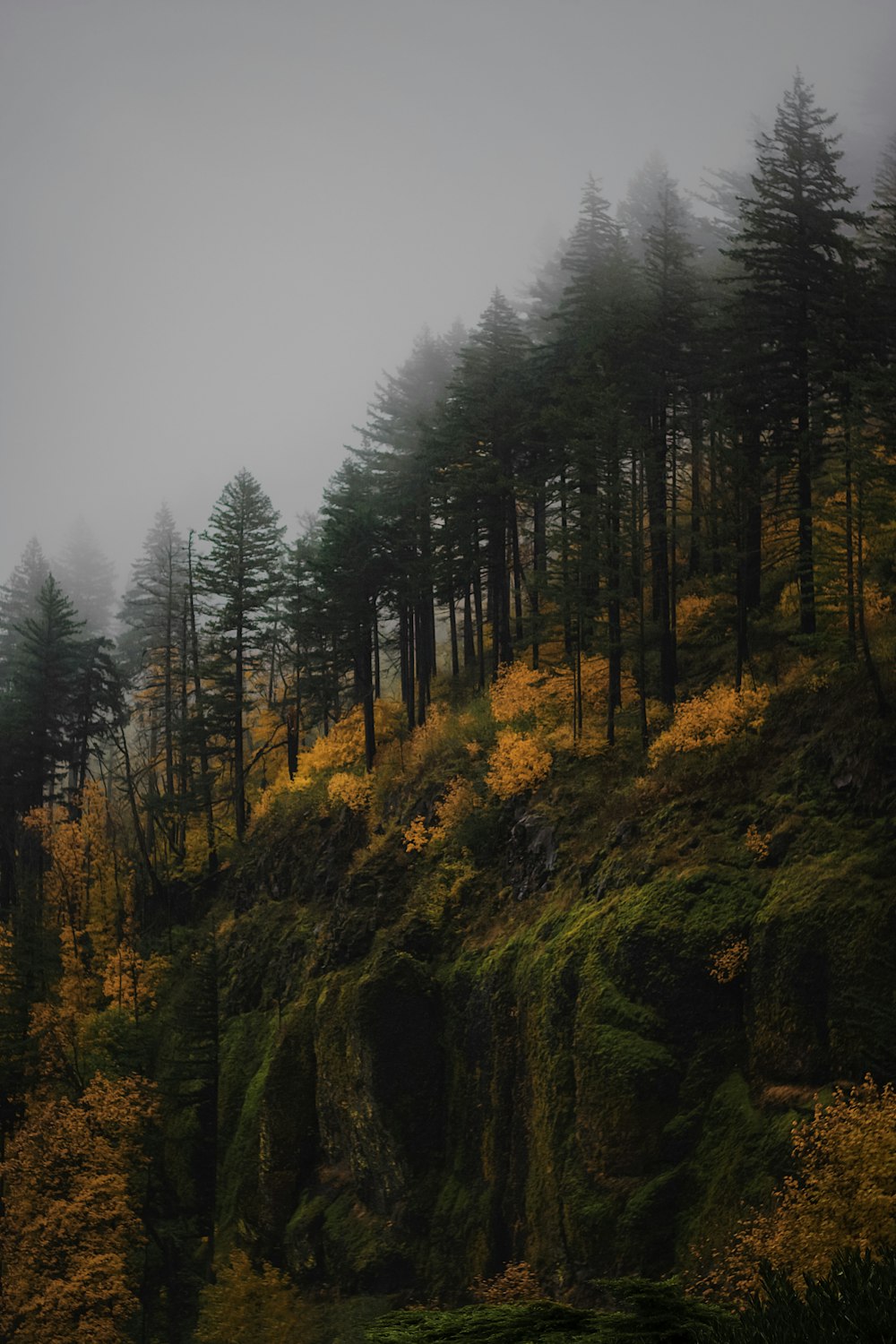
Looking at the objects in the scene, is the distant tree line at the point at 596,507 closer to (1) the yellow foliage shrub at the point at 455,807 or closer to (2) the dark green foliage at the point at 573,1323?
(1) the yellow foliage shrub at the point at 455,807

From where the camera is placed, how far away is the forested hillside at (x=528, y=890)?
19.2 m

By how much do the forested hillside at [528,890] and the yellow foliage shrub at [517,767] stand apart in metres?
0.20

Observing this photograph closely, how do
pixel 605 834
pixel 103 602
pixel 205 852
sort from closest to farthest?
pixel 605 834 → pixel 205 852 → pixel 103 602

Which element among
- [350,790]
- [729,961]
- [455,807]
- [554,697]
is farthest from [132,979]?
[729,961]

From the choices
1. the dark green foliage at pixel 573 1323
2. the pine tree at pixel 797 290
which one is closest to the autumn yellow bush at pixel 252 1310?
the dark green foliage at pixel 573 1323

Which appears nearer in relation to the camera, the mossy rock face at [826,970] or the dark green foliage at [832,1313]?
the dark green foliage at [832,1313]

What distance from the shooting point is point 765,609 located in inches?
1222

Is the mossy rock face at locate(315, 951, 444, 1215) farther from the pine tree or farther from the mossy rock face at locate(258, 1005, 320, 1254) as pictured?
the pine tree

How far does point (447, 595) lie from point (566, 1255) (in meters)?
25.9

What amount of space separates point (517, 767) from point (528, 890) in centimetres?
400

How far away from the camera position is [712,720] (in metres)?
25.2

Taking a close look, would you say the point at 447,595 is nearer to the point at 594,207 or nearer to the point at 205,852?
the point at 205,852

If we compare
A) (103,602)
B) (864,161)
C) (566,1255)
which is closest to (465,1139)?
(566,1255)

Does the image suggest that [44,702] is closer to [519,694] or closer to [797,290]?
[519,694]
